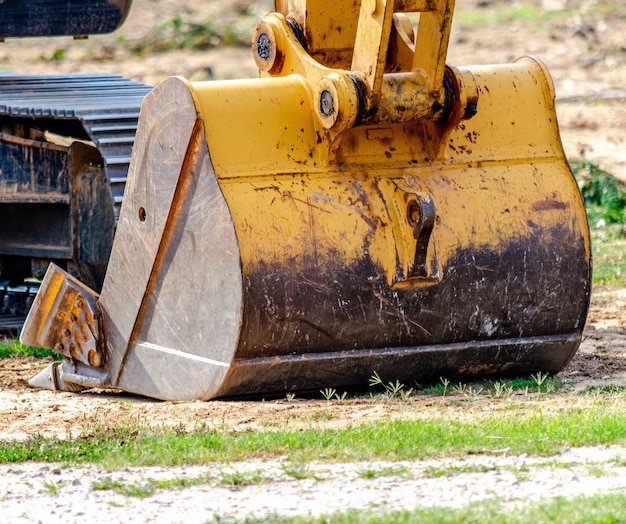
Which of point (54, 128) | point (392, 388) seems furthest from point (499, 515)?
point (54, 128)

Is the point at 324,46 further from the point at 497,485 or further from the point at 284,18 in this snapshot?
→ the point at 497,485

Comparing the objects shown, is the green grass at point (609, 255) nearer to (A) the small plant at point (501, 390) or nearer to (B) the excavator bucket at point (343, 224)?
(B) the excavator bucket at point (343, 224)

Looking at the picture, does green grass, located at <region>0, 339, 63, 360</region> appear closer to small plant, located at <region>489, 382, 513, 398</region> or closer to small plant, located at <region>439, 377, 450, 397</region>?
small plant, located at <region>439, 377, 450, 397</region>

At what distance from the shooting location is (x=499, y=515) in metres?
3.89

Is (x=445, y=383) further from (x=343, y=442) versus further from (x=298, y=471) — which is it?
(x=298, y=471)

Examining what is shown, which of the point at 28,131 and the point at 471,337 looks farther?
the point at 28,131

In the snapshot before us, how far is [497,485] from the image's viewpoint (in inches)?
167

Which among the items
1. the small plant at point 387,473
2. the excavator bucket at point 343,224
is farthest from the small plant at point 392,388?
the small plant at point 387,473

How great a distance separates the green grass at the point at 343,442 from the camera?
464 centimetres

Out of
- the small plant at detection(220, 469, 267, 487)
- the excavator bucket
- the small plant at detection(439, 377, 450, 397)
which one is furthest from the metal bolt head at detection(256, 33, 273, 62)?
the small plant at detection(220, 469, 267, 487)

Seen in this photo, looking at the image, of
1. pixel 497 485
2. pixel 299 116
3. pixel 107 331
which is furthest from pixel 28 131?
pixel 497 485

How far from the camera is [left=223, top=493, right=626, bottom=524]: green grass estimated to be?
384 cm

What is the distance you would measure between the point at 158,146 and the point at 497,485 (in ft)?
6.90

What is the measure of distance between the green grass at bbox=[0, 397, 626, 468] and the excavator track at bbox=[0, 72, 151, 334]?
1962 mm
